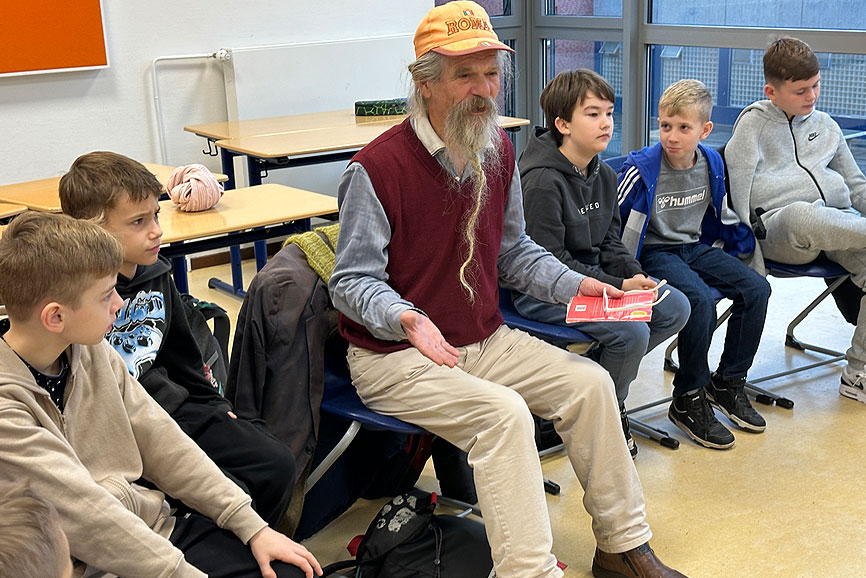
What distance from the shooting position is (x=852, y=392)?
3227 mm

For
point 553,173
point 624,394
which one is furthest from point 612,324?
point 553,173

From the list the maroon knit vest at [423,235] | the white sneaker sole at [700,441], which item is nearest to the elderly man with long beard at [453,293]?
the maroon knit vest at [423,235]

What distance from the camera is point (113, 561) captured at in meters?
1.51

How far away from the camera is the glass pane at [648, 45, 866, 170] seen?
4.71 meters

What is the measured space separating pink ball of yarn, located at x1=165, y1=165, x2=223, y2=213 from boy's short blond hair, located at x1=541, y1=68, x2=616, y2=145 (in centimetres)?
121

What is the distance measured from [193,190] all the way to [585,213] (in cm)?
134

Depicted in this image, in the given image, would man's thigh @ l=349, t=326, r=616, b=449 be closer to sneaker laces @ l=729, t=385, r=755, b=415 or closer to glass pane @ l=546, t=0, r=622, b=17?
sneaker laces @ l=729, t=385, r=755, b=415

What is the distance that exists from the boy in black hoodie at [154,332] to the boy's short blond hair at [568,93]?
120 cm

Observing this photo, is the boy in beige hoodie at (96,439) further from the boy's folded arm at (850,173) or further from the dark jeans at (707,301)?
the boy's folded arm at (850,173)

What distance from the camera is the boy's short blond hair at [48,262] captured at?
59.8 inches

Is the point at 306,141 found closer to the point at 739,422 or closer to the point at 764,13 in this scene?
the point at 739,422

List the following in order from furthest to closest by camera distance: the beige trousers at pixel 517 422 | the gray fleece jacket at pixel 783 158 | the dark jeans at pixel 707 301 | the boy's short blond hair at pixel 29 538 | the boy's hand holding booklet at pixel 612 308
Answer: the gray fleece jacket at pixel 783 158 → the dark jeans at pixel 707 301 → the boy's hand holding booklet at pixel 612 308 → the beige trousers at pixel 517 422 → the boy's short blond hair at pixel 29 538

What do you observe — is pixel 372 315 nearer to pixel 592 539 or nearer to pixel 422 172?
pixel 422 172

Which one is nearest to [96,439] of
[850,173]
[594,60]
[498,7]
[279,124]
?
[850,173]
